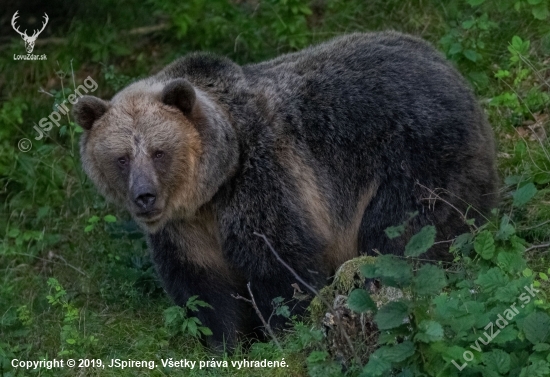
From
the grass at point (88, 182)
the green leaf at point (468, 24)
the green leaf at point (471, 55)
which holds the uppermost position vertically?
the green leaf at point (468, 24)

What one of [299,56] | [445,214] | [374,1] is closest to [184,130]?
[299,56]

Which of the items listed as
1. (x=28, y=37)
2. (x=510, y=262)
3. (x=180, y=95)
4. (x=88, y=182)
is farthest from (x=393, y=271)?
(x=28, y=37)

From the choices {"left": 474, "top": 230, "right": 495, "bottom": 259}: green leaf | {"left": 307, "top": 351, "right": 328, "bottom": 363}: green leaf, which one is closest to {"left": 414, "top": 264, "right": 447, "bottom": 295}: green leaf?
{"left": 307, "top": 351, "right": 328, "bottom": 363}: green leaf

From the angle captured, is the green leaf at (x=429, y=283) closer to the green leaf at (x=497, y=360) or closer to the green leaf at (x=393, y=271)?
the green leaf at (x=393, y=271)

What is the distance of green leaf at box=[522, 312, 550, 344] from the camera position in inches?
213

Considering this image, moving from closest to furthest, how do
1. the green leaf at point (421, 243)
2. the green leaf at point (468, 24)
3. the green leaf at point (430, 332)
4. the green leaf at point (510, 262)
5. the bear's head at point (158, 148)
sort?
the green leaf at point (430, 332) → the green leaf at point (421, 243) → the green leaf at point (510, 262) → the bear's head at point (158, 148) → the green leaf at point (468, 24)

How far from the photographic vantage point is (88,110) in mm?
7211

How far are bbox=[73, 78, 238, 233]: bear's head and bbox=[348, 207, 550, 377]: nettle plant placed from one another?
205 centimetres

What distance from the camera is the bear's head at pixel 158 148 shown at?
700cm

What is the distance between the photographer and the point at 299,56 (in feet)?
27.2

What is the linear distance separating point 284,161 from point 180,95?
99 centimetres

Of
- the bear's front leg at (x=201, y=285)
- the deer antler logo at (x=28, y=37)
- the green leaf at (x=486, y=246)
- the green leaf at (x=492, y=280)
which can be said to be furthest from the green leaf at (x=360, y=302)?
the deer antler logo at (x=28, y=37)

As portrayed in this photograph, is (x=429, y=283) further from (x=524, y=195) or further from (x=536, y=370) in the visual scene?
(x=524, y=195)

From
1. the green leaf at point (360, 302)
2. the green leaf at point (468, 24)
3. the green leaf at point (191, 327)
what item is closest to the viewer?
the green leaf at point (360, 302)
